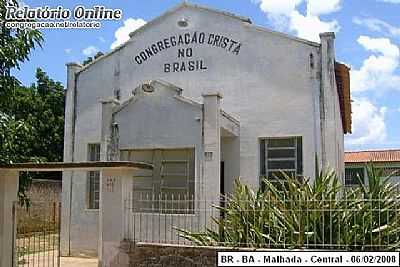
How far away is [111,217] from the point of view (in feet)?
32.4

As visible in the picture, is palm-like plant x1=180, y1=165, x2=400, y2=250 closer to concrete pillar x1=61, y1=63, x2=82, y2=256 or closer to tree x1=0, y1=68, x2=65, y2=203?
concrete pillar x1=61, y1=63, x2=82, y2=256

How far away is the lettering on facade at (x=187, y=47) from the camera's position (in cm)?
1531

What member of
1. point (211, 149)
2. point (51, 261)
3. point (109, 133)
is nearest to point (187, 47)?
point (109, 133)

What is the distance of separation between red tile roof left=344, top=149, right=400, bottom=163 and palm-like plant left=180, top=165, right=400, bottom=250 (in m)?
30.5

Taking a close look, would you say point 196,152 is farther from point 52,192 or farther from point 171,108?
point 52,192

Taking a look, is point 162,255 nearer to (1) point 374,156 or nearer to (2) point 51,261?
(2) point 51,261

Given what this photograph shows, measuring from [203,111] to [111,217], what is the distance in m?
4.47

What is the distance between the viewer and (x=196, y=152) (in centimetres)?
1345

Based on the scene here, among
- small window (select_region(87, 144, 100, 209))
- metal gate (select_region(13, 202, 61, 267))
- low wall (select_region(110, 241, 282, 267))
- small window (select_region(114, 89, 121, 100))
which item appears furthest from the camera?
small window (select_region(114, 89, 121, 100))

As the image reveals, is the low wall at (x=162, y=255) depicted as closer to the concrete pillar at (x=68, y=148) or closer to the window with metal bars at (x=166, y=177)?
the window with metal bars at (x=166, y=177)

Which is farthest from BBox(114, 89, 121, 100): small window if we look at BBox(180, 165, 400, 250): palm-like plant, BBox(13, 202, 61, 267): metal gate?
BBox(180, 165, 400, 250): palm-like plant

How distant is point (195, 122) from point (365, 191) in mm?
5230

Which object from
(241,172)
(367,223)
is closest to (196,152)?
(241,172)

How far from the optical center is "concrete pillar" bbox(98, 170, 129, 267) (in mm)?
9727
